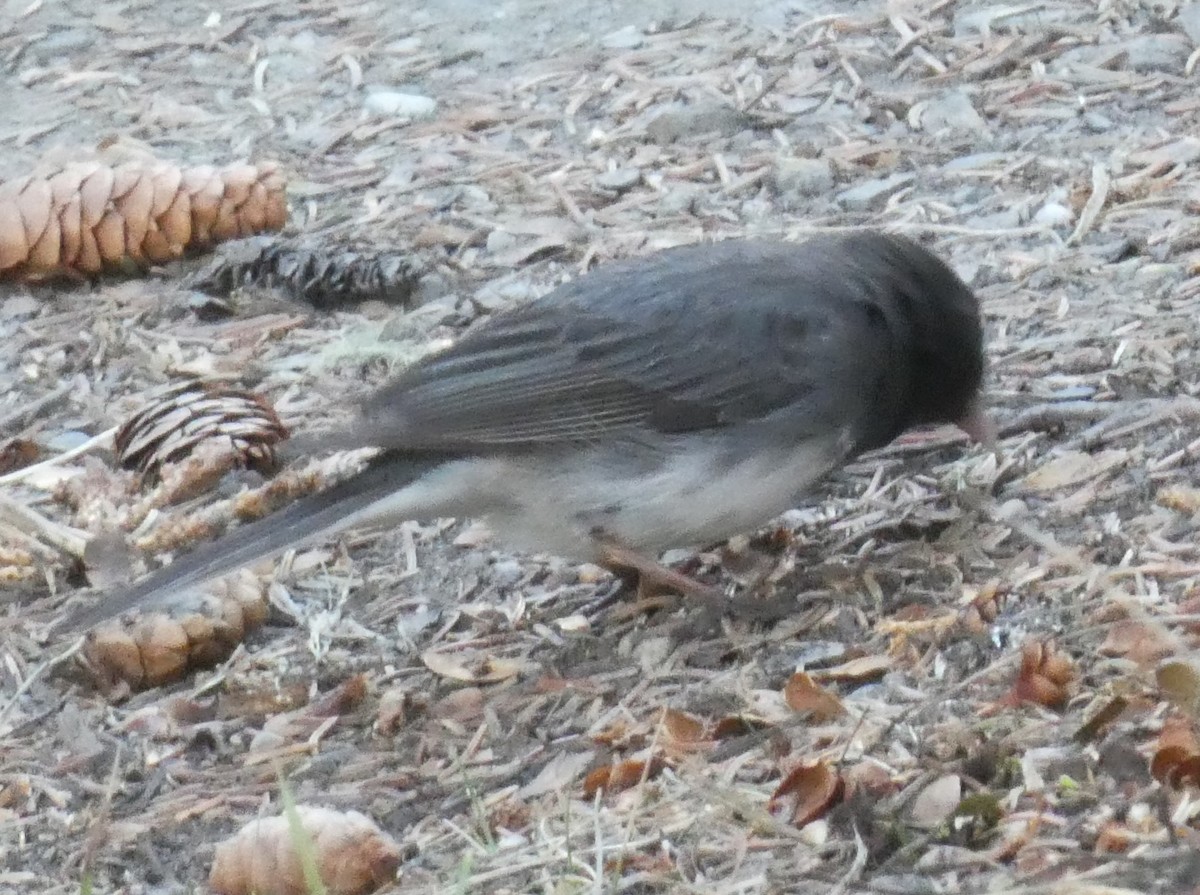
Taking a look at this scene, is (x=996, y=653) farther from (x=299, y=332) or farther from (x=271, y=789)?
(x=299, y=332)

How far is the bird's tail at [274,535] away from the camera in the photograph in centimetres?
300

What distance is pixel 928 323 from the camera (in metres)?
3.28

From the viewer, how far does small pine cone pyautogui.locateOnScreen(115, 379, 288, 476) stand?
149 inches

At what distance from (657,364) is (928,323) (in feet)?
1.60

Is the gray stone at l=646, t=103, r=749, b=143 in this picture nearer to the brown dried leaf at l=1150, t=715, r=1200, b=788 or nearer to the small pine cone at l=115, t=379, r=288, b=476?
the small pine cone at l=115, t=379, r=288, b=476

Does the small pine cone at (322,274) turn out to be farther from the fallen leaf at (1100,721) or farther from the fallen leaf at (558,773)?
the fallen leaf at (1100,721)

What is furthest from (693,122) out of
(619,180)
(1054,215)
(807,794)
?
(807,794)

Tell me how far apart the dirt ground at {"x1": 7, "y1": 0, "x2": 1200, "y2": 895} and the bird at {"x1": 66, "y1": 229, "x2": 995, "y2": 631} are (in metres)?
0.19

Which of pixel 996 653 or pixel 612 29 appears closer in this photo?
pixel 996 653

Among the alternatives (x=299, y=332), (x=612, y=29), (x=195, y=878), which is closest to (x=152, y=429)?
(x=299, y=332)

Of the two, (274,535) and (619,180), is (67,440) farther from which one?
(619,180)

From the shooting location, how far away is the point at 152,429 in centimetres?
380

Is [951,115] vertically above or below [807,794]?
above

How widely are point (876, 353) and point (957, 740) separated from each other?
0.95m
